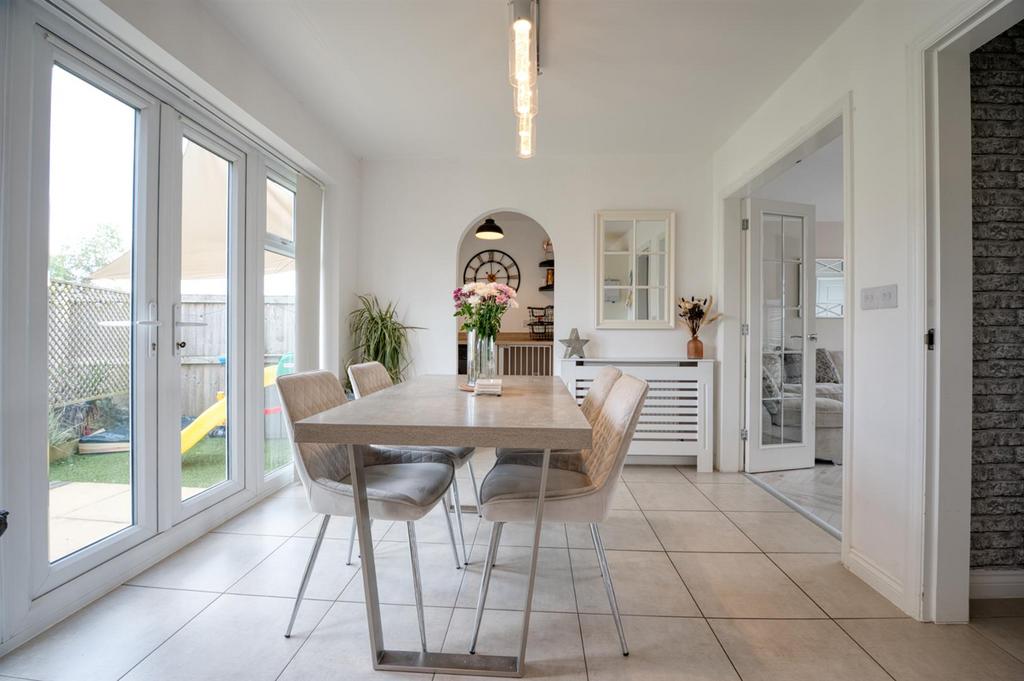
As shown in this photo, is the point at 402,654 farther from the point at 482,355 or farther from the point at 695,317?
the point at 695,317

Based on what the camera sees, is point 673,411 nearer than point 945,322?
No

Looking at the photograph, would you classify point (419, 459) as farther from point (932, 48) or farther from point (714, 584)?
point (932, 48)

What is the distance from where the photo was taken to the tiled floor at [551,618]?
4.98 ft

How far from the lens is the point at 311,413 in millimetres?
1849

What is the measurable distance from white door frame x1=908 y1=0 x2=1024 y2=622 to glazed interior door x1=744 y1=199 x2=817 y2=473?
202 cm

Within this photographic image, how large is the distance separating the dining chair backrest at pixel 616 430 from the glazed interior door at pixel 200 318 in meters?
1.95

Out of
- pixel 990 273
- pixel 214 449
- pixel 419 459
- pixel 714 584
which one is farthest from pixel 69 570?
pixel 990 273

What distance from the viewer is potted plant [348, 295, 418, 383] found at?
407cm

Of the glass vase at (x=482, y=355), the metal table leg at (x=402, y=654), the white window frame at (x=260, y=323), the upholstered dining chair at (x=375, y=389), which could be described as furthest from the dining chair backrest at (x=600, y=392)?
the white window frame at (x=260, y=323)

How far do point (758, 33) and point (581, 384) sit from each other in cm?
250

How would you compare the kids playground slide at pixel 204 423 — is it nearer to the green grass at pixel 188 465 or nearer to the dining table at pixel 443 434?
the green grass at pixel 188 465

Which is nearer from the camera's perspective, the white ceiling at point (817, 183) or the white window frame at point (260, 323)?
the white window frame at point (260, 323)

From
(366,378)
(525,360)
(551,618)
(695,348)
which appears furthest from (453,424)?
(525,360)

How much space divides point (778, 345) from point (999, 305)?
6.44 feet
